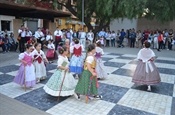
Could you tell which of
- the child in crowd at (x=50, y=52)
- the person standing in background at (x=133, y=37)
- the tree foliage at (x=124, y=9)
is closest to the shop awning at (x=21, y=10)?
the tree foliage at (x=124, y=9)

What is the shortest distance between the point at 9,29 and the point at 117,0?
9.56 m

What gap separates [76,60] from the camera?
21.8 feet

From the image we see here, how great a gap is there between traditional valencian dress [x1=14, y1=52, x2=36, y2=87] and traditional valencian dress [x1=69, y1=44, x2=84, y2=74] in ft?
4.87

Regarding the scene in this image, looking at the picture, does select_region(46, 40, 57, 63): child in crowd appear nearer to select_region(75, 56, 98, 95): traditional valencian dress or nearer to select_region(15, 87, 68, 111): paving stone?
select_region(15, 87, 68, 111): paving stone

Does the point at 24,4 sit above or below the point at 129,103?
above

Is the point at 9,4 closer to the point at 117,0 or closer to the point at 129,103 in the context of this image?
the point at 117,0

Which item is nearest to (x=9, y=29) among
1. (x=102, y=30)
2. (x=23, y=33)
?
(x=23, y=33)

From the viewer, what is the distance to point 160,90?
5672mm

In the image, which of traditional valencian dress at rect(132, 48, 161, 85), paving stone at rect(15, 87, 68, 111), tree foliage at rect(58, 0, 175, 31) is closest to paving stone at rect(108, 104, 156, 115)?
paving stone at rect(15, 87, 68, 111)

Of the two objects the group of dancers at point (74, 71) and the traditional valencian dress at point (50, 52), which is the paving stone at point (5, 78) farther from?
the traditional valencian dress at point (50, 52)

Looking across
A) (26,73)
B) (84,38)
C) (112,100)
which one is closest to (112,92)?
(112,100)

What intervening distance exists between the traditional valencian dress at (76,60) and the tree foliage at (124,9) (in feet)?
31.9

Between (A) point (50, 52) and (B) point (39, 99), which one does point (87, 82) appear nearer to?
(B) point (39, 99)

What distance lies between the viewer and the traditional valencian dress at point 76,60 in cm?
655
